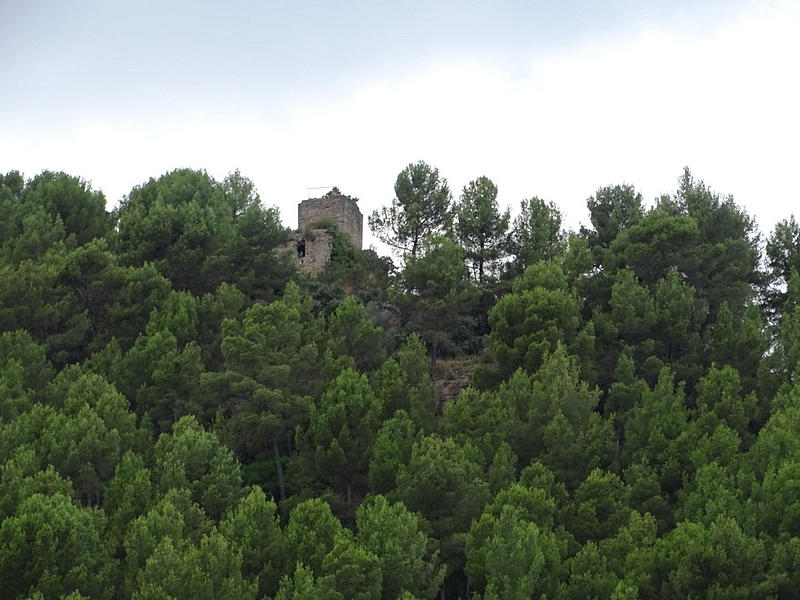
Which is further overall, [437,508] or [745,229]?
[745,229]

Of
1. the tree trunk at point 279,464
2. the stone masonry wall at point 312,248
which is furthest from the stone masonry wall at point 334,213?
the tree trunk at point 279,464

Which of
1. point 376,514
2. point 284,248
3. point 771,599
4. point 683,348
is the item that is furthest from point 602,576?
point 284,248

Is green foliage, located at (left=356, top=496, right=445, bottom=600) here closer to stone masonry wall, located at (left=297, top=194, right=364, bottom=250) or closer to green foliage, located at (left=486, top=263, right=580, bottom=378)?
green foliage, located at (left=486, top=263, right=580, bottom=378)

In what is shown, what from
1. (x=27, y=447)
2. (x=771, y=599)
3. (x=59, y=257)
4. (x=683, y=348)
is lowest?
(x=771, y=599)

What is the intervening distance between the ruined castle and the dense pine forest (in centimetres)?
116

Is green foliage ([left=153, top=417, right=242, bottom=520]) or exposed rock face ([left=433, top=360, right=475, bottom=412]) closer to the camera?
green foliage ([left=153, top=417, right=242, bottom=520])

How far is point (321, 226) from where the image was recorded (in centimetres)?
5459

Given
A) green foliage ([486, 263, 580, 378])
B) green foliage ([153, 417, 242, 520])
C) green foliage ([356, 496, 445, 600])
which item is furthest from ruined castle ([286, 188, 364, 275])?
green foliage ([356, 496, 445, 600])

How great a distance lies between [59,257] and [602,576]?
2591cm

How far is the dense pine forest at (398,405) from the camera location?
2670cm

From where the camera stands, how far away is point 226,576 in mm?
25547

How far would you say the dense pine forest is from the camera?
87.6ft

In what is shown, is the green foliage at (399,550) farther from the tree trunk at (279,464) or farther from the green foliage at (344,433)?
the tree trunk at (279,464)

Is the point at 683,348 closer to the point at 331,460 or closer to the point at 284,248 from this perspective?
the point at 331,460
